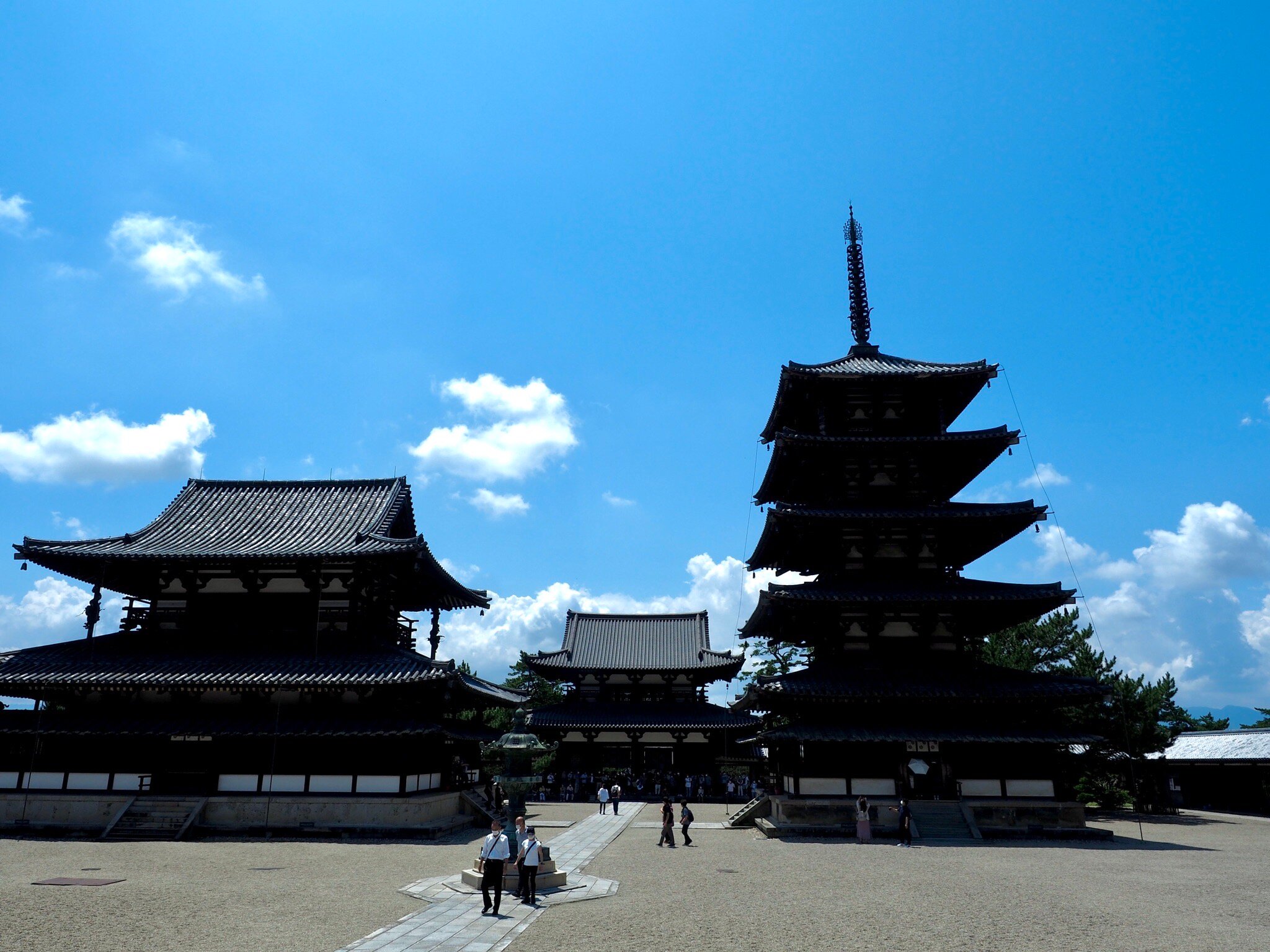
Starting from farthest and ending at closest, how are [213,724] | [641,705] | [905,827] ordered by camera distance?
1. [641,705]
2. [213,724]
3. [905,827]

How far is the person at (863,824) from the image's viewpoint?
26.0 metres

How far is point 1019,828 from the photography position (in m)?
27.0

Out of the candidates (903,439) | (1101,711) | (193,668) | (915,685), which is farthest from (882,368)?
(193,668)

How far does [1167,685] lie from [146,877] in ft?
165

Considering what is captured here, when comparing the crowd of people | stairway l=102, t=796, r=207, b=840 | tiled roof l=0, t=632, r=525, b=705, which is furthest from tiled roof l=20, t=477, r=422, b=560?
the crowd of people

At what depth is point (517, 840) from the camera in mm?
17547

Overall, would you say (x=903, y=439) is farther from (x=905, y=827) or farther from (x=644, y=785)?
(x=644, y=785)

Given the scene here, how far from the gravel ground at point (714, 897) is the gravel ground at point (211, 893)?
2.5 inches

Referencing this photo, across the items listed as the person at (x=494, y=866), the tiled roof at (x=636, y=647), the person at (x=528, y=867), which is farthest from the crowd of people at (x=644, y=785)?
the person at (x=494, y=866)

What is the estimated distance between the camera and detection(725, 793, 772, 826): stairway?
32.1 m

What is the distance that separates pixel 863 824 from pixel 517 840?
45.2ft

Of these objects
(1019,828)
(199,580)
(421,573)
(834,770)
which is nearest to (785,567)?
(834,770)

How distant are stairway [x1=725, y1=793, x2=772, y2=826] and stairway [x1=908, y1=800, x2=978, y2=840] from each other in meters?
6.67

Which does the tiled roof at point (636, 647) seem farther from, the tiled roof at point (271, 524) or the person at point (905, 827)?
the person at point (905, 827)
